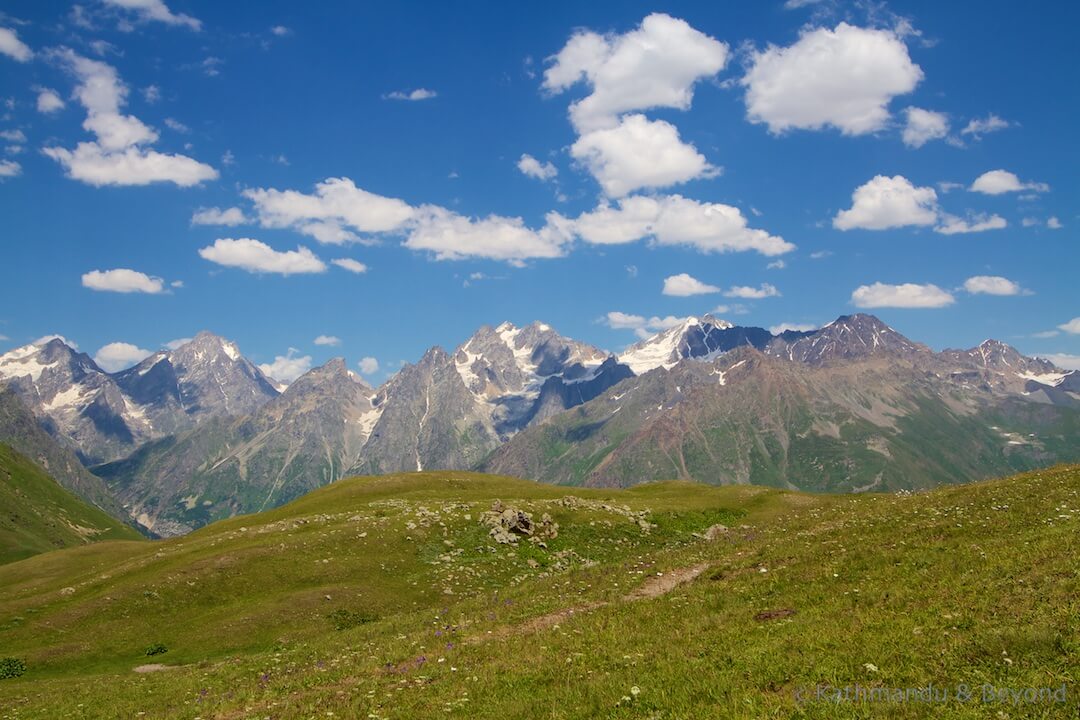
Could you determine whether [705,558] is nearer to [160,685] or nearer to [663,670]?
[663,670]

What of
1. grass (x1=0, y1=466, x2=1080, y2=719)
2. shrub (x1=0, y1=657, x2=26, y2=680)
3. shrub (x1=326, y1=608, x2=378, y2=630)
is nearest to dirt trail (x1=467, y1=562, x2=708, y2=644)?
grass (x1=0, y1=466, x2=1080, y2=719)

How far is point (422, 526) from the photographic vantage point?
2274 inches

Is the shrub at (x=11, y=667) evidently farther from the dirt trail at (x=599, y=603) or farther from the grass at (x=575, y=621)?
the dirt trail at (x=599, y=603)

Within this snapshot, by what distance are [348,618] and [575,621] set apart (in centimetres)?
2322

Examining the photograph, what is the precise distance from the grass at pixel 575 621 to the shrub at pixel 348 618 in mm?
135

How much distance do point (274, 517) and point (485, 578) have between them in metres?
41.7

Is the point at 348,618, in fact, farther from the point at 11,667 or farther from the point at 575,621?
the point at 575,621

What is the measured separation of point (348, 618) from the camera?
4197 cm

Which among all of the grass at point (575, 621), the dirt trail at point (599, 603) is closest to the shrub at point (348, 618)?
the grass at point (575, 621)

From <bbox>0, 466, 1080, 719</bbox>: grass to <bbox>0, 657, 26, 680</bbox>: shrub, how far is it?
65 cm

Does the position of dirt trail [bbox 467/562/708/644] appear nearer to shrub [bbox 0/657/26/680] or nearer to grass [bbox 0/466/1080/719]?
grass [bbox 0/466/1080/719]

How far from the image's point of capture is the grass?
50.0 feet

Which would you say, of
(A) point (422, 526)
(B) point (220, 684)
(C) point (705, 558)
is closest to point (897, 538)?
(C) point (705, 558)

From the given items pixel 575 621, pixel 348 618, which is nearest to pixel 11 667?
pixel 348 618
